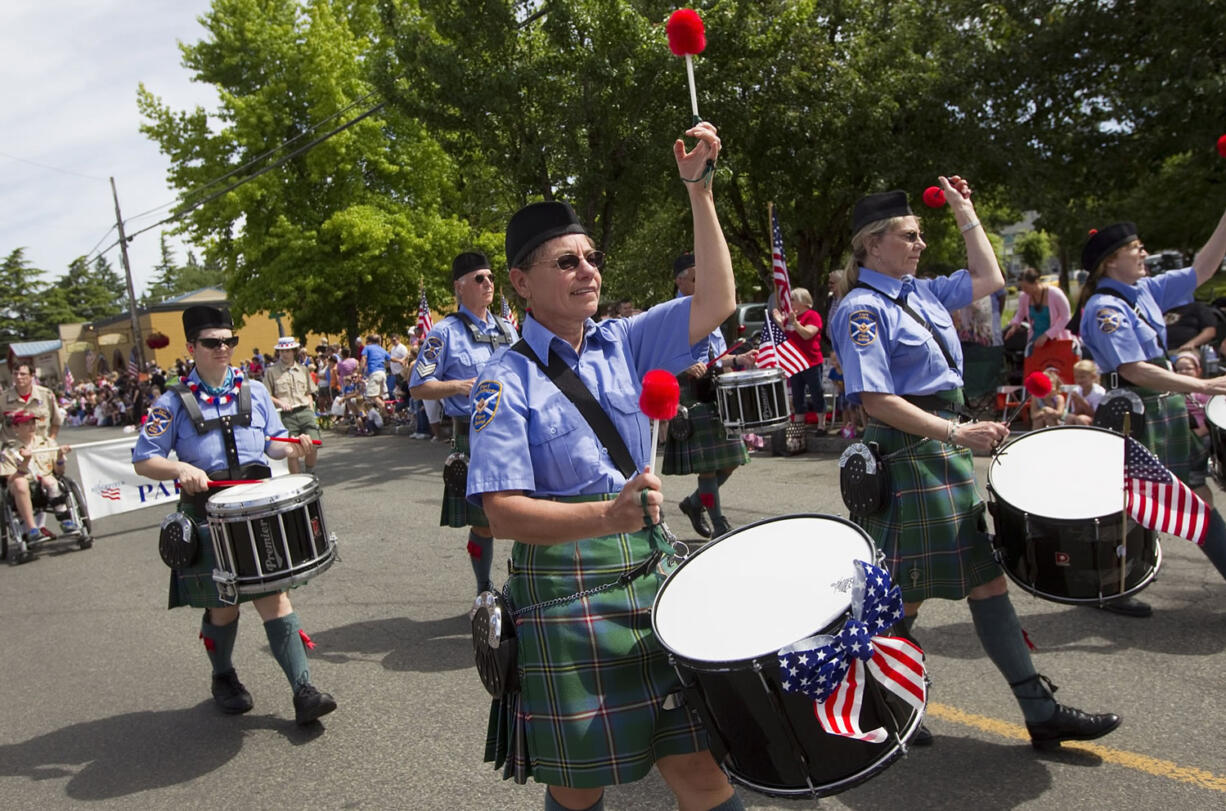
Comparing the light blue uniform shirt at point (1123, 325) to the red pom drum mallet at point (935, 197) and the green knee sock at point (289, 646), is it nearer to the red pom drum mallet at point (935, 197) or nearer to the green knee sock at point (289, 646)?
the red pom drum mallet at point (935, 197)

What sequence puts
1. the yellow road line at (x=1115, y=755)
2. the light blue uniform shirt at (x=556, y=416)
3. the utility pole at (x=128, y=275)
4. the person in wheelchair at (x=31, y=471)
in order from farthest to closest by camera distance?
1. the utility pole at (x=128, y=275)
2. the person in wheelchair at (x=31, y=471)
3. the yellow road line at (x=1115, y=755)
4. the light blue uniform shirt at (x=556, y=416)

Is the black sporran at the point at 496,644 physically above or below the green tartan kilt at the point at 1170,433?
above

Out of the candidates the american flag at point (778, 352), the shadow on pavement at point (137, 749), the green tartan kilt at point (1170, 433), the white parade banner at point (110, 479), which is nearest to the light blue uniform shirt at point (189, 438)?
the shadow on pavement at point (137, 749)

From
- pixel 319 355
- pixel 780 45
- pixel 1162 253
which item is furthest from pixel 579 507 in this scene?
pixel 1162 253

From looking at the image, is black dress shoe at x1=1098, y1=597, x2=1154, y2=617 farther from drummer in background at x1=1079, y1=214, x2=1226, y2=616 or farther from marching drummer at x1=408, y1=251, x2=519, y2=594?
marching drummer at x1=408, y1=251, x2=519, y2=594

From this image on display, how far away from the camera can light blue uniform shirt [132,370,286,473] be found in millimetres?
4371

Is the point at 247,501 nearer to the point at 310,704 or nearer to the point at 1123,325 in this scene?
the point at 310,704

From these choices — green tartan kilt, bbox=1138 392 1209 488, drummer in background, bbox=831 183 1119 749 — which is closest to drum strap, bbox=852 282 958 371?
drummer in background, bbox=831 183 1119 749

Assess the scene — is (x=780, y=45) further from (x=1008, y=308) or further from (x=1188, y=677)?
(x=1008, y=308)

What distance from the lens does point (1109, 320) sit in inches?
173

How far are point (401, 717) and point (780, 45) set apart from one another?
45.8 ft

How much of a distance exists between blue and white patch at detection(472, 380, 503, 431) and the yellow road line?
100 inches

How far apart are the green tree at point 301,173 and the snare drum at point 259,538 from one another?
21.8 meters

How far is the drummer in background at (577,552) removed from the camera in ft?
7.31
